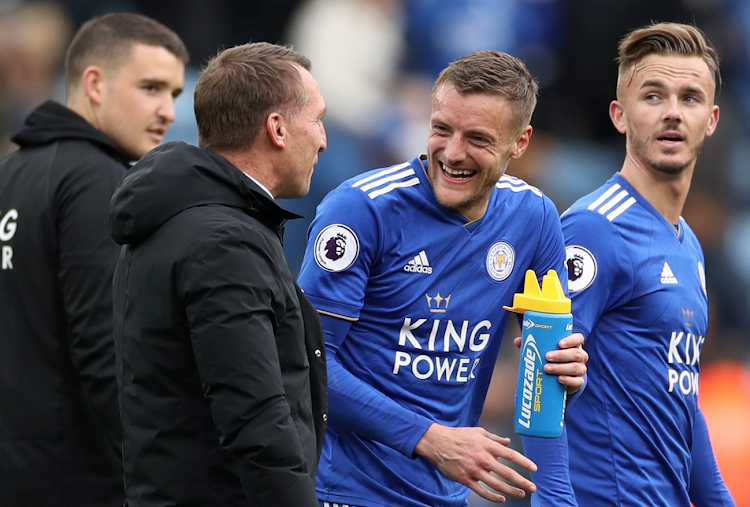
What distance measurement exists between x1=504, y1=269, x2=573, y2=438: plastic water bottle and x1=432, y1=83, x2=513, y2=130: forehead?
23.0 inches

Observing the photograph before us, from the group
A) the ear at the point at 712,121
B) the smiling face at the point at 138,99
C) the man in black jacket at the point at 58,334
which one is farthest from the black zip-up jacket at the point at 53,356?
the ear at the point at 712,121

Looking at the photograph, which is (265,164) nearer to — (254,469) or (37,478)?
(254,469)

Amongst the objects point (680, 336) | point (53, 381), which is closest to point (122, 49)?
point (53, 381)

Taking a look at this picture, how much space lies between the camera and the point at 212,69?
107 inches

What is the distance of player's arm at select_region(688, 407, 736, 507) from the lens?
388 centimetres

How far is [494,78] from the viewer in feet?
10.7

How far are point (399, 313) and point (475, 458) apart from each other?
1.84ft

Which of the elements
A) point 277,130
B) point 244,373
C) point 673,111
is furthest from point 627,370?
point 244,373

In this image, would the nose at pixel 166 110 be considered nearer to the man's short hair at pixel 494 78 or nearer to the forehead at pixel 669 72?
the man's short hair at pixel 494 78

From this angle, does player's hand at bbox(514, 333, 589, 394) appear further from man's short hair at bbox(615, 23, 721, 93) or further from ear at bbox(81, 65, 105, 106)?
ear at bbox(81, 65, 105, 106)

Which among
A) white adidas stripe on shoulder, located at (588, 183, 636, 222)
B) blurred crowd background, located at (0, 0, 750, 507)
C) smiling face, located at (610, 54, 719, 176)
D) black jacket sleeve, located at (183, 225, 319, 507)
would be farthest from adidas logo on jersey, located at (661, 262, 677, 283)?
blurred crowd background, located at (0, 0, 750, 507)

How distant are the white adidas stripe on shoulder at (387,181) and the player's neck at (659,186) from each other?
98 centimetres

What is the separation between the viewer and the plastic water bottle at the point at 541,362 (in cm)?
298

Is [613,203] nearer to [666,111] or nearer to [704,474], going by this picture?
[666,111]
